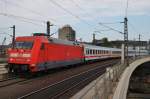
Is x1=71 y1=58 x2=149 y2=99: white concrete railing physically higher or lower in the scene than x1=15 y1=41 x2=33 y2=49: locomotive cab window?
lower

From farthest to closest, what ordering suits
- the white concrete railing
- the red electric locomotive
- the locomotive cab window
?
the locomotive cab window, the red electric locomotive, the white concrete railing

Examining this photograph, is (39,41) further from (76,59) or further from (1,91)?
(76,59)

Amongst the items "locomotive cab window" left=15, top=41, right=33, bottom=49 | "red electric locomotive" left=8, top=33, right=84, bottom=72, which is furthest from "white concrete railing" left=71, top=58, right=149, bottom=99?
"locomotive cab window" left=15, top=41, right=33, bottom=49

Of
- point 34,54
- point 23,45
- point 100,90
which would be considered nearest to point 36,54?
point 34,54

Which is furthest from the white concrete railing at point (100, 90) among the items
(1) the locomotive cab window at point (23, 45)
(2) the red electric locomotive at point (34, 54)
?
(1) the locomotive cab window at point (23, 45)

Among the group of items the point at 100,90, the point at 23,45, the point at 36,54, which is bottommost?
the point at 100,90

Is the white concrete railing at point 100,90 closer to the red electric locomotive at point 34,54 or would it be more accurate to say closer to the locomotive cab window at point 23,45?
the red electric locomotive at point 34,54

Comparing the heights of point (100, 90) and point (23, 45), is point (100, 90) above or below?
below

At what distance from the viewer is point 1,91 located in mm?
18969

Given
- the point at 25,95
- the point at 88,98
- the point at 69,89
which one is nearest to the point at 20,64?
the point at 69,89

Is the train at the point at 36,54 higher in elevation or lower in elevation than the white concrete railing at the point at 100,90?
higher

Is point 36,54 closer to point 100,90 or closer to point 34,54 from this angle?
point 34,54

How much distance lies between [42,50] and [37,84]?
576cm

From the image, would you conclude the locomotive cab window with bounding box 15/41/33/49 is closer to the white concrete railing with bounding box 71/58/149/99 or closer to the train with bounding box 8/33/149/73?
the train with bounding box 8/33/149/73
